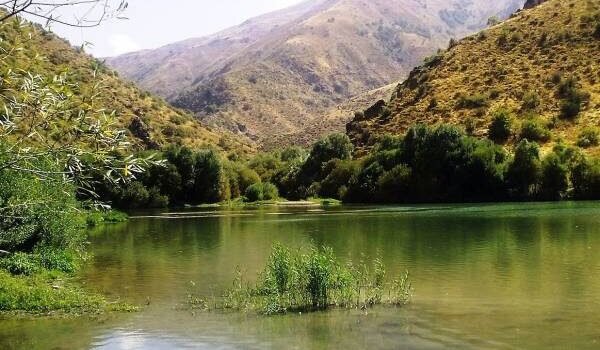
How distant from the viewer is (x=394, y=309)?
19750 millimetres

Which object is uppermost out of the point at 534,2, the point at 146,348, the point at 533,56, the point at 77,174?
the point at 534,2

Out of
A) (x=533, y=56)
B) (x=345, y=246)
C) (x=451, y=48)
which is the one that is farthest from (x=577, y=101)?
(x=345, y=246)

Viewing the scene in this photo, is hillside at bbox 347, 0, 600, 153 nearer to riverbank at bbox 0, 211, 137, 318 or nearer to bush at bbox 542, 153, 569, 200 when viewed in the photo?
bush at bbox 542, 153, 569, 200

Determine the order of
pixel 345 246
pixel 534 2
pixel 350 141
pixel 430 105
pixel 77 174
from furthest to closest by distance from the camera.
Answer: pixel 534 2, pixel 350 141, pixel 430 105, pixel 345 246, pixel 77 174

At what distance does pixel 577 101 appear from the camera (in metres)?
103

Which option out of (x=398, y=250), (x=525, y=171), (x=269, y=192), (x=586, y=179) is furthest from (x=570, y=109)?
(x=398, y=250)

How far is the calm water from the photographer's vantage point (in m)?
16.4

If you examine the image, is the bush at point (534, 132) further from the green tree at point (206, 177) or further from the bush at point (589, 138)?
the green tree at point (206, 177)

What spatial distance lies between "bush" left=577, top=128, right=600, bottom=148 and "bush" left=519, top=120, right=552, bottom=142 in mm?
4883

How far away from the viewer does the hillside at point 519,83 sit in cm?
10250

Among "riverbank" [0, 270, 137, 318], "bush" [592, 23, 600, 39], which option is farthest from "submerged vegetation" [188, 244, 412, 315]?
"bush" [592, 23, 600, 39]

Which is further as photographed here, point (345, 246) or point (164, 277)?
point (345, 246)

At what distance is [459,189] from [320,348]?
81671mm

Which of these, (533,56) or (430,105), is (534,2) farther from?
(430,105)
